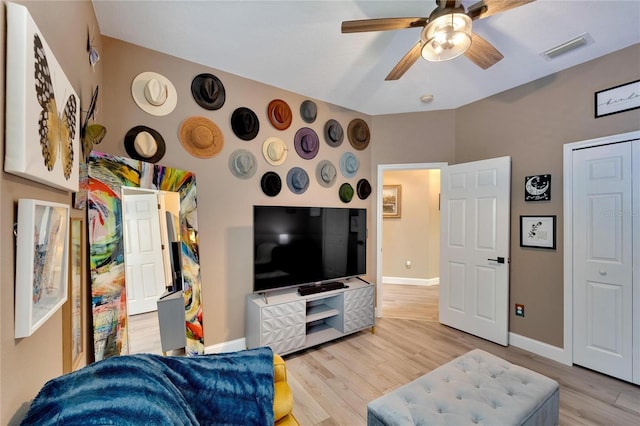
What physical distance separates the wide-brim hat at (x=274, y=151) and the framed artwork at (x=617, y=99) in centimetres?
291

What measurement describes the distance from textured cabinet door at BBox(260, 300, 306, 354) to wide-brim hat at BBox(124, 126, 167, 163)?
1.61m

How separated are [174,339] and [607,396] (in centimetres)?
331

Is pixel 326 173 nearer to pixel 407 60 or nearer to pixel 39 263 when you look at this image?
pixel 407 60

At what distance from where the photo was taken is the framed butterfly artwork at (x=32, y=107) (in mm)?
647

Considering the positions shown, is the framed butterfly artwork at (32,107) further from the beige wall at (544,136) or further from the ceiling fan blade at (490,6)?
the beige wall at (544,136)

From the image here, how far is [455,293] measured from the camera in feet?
10.8

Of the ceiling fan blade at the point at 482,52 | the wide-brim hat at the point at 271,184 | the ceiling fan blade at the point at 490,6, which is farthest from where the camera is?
the wide-brim hat at the point at 271,184

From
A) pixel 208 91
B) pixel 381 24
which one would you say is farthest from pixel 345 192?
pixel 381 24

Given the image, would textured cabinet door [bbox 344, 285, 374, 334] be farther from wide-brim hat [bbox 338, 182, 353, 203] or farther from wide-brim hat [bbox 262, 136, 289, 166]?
wide-brim hat [bbox 262, 136, 289, 166]

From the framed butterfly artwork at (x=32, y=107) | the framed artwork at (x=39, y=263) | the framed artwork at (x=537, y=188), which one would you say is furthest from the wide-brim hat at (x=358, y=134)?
the framed artwork at (x=39, y=263)

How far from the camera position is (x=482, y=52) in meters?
1.91

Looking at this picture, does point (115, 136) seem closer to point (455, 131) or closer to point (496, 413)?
point (496, 413)

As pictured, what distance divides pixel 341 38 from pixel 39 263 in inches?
87.1

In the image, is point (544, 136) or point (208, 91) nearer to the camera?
point (208, 91)
